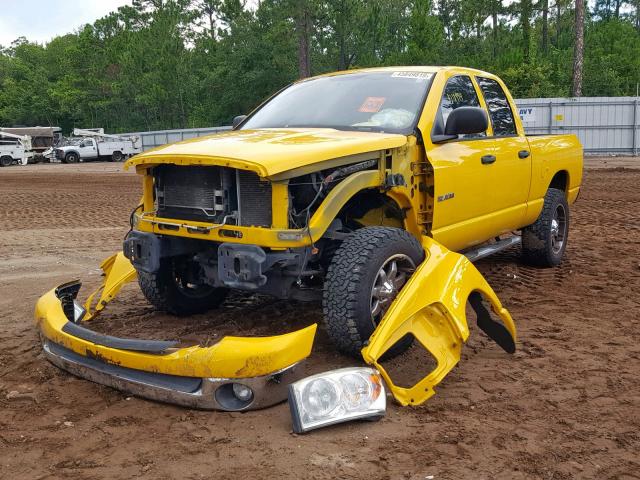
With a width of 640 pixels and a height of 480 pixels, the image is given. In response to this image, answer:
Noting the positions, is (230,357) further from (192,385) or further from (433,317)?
(433,317)

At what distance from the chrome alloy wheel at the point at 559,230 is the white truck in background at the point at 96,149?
113 ft

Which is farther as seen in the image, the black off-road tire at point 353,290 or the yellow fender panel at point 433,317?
the black off-road tire at point 353,290

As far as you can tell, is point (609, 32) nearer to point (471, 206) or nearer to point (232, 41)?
point (232, 41)

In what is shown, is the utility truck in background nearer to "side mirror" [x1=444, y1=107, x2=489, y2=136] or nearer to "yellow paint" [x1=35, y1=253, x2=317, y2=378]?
"side mirror" [x1=444, y1=107, x2=489, y2=136]

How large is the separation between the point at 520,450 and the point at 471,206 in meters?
2.68

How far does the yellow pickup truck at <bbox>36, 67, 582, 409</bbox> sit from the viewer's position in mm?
3982

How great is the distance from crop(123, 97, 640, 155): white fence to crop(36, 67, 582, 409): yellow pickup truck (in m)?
21.2

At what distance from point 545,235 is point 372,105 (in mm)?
2813

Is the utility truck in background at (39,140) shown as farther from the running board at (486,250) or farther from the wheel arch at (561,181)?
the running board at (486,250)

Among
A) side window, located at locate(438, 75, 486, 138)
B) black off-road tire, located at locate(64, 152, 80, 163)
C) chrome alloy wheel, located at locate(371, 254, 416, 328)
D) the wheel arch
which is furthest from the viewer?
black off-road tire, located at locate(64, 152, 80, 163)

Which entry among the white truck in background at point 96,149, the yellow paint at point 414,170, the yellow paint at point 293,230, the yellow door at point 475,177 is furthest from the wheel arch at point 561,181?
the white truck in background at point 96,149

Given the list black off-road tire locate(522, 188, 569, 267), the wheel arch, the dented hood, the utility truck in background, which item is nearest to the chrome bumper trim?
the dented hood

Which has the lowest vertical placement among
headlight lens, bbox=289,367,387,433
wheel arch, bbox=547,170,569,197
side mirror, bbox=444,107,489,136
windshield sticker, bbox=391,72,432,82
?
headlight lens, bbox=289,367,387,433

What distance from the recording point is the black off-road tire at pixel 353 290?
4.12 meters
